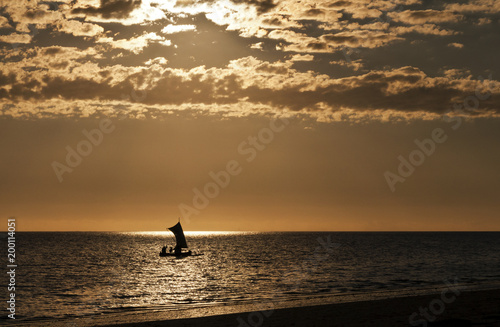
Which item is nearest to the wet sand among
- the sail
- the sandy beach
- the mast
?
the sandy beach

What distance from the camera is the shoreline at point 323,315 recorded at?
26.9m

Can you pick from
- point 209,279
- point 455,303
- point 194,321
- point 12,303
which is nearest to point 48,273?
point 209,279

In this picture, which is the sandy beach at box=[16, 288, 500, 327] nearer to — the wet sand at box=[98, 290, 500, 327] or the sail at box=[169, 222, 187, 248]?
the wet sand at box=[98, 290, 500, 327]

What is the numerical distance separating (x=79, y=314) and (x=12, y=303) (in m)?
8.92

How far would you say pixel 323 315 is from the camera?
30016 millimetres

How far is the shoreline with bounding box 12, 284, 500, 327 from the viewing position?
88.4 ft

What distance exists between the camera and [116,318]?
33844mm

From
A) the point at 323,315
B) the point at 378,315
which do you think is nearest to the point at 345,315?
the point at 323,315

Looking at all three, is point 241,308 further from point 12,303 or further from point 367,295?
point 12,303

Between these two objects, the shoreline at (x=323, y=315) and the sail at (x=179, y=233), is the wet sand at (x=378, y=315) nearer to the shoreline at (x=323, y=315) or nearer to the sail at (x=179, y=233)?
the shoreline at (x=323, y=315)

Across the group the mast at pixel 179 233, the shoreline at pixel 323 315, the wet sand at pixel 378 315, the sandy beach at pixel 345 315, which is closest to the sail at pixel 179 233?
the mast at pixel 179 233

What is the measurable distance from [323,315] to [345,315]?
4.15ft

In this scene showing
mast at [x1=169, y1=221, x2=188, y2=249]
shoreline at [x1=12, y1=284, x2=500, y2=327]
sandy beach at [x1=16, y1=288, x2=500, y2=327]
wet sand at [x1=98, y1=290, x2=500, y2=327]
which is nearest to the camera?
wet sand at [x1=98, y1=290, x2=500, y2=327]

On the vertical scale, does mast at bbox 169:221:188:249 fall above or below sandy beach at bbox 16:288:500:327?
above
